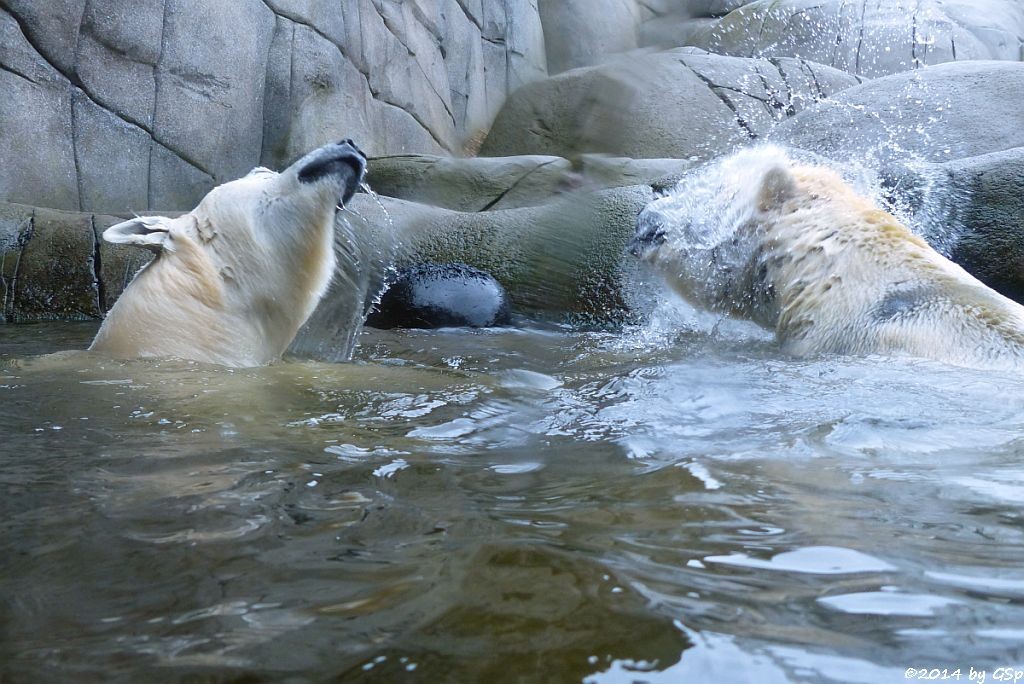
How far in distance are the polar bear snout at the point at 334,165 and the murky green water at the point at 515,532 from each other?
97 cm

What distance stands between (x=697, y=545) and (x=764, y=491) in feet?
1.16

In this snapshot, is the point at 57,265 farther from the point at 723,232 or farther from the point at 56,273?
the point at 723,232

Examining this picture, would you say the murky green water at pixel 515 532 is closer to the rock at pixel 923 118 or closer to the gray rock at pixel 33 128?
the gray rock at pixel 33 128

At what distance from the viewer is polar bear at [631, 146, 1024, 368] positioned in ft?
10.2

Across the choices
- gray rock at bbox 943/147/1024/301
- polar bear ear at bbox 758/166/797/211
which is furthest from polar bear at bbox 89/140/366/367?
gray rock at bbox 943/147/1024/301

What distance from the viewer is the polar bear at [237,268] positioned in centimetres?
320

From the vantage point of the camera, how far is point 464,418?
7.88 ft

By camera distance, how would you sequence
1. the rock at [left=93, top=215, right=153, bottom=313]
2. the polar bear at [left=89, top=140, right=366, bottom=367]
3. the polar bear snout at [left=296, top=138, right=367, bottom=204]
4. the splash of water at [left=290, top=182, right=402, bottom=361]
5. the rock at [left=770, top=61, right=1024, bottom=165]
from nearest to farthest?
1. the polar bear at [left=89, top=140, right=366, bottom=367]
2. the polar bear snout at [left=296, top=138, right=367, bottom=204]
3. the splash of water at [left=290, top=182, right=402, bottom=361]
4. the rock at [left=93, top=215, right=153, bottom=313]
5. the rock at [left=770, top=61, right=1024, bottom=165]

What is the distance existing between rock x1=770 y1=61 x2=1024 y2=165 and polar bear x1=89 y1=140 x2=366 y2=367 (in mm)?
4995

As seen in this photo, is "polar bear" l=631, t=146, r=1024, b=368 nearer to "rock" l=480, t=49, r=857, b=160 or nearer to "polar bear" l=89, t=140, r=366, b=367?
"polar bear" l=89, t=140, r=366, b=367

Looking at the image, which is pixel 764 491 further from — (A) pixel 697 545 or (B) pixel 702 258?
(B) pixel 702 258

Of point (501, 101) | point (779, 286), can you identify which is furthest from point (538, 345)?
point (501, 101)

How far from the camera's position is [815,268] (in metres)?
3.73

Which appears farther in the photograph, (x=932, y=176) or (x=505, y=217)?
(x=505, y=217)
